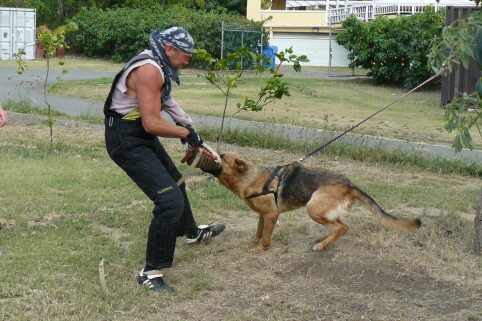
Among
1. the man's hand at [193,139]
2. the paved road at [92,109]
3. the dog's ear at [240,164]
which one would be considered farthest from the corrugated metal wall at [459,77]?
the man's hand at [193,139]

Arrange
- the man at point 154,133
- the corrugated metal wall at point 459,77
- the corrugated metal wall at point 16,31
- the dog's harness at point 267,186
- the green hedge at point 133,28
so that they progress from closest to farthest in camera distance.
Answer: the man at point 154,133
the dog's harness at point 267,186
the corrugated metal wall at point 459,77
the green hedge at point 133,28
the corrugated metal wall at point 16,31

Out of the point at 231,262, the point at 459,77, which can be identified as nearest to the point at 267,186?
the point at 231,262

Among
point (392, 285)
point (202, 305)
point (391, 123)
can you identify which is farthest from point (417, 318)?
point (391, 123)

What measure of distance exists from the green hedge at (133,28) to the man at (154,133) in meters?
28.5

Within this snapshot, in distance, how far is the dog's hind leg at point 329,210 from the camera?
584 cm

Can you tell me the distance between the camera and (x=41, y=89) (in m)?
19.9

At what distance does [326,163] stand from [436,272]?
473 centimetres

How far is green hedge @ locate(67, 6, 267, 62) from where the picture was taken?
114 ft

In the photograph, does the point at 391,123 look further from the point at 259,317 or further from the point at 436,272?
the point at 259,317

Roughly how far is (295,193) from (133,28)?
30.4 meters

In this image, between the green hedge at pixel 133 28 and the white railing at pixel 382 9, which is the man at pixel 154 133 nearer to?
the green hedge at pixel 133 28

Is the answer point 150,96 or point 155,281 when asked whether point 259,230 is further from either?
point 150,96

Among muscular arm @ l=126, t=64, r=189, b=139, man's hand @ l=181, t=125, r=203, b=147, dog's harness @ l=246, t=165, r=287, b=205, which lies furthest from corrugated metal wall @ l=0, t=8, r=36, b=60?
muscular arm @ l=126, t=64, r=189, b=139

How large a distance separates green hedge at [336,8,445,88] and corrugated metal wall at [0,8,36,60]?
16.8 meters
